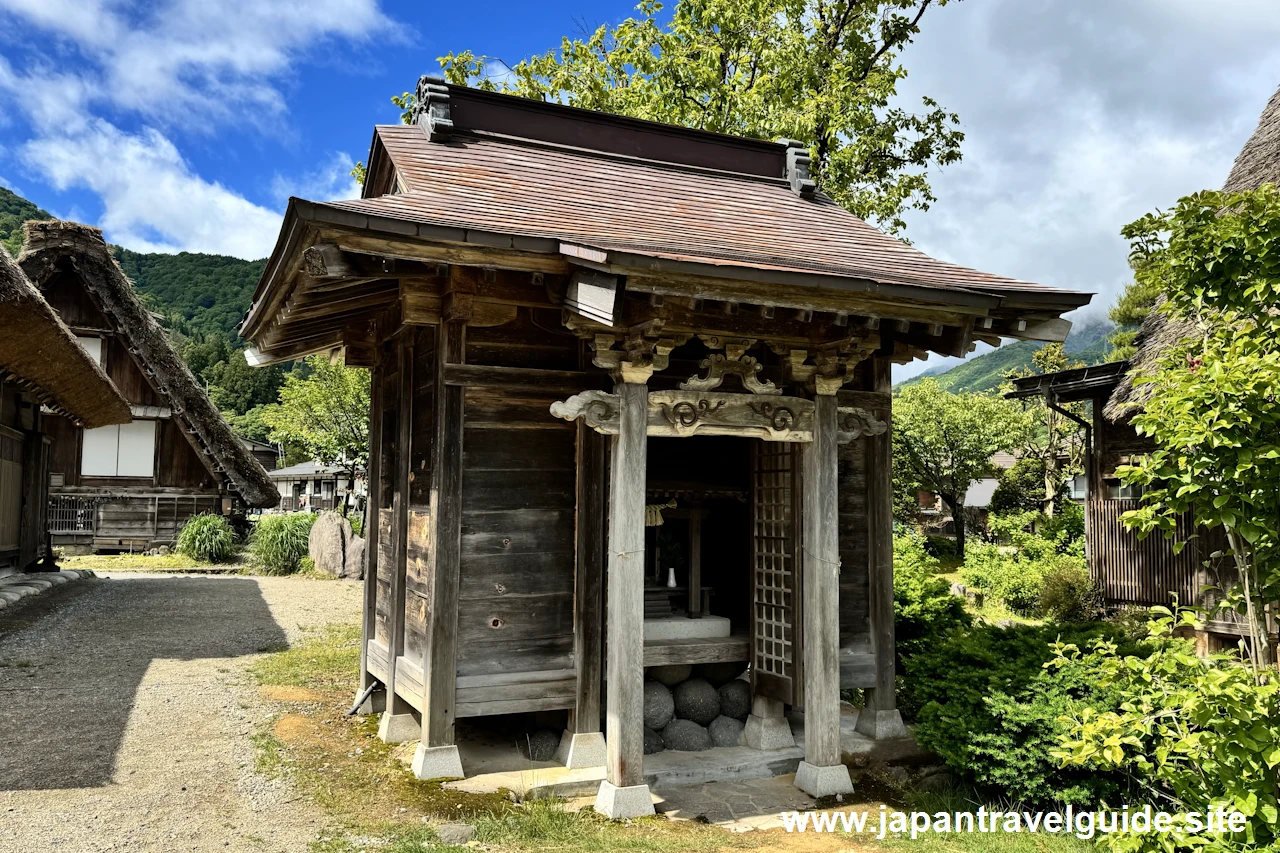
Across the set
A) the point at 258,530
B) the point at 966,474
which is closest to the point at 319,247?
the point at 258,530

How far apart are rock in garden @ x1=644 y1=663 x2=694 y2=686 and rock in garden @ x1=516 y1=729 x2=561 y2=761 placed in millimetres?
879

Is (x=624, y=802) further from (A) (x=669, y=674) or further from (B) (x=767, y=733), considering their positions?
(B) (x=767, y=733)

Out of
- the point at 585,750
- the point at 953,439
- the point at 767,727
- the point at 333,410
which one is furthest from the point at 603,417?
the point at 953,439

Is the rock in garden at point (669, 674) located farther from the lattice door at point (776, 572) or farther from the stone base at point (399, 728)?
the stone base at point (399, 728)

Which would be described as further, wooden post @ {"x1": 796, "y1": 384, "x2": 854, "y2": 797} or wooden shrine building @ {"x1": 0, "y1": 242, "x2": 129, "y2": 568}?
wooden shrine building @ {"x1": 0, "y1": 242, "x2": 129, "y2": 568}

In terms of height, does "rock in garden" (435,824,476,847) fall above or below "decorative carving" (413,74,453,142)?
below

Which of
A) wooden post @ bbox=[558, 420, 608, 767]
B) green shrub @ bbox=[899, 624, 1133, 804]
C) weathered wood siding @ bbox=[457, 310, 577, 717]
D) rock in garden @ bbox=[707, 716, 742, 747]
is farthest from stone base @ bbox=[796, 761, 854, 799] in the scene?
weathered wood siding @ bbox=[457, 310, 577, 717]

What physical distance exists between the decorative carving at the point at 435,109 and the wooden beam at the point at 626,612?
3.16 metres

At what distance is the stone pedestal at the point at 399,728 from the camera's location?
20.5 ft

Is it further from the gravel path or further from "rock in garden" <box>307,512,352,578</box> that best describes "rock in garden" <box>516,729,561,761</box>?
"rock in garden" <box>307,512,352,578</box>

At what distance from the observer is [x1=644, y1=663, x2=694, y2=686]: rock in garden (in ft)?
21.3

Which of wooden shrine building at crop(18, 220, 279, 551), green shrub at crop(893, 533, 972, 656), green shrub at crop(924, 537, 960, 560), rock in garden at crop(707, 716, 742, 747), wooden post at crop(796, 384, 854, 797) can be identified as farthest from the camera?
green shrub at crop(924, 537, 960, 560)

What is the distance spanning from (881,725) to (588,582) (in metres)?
2.82

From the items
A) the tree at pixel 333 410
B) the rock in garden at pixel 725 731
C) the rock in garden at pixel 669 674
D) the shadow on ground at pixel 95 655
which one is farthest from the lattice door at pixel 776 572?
the tree at pixel 333 410
